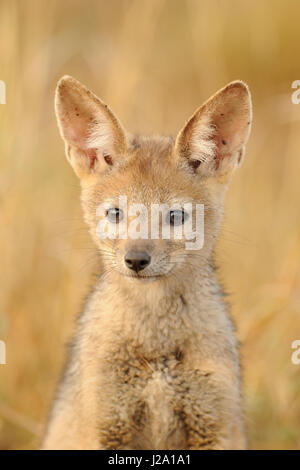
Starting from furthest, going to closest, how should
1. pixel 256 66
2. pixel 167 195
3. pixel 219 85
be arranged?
pixel 256 66, pixel 219 85, pixel 167 195

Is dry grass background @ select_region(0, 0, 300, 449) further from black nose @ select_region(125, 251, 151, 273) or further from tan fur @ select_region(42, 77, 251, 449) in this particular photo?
black nose @ select_region(125, 251, 151, 273)

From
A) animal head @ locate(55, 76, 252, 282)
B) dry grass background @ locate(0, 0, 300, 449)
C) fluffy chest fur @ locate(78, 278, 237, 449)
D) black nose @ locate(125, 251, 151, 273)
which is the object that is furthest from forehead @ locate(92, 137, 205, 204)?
dry grass background @ locate(0, 0, 300, 449)

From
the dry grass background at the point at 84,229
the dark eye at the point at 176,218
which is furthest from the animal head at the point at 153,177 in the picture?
the dry grass background at the point at 84,229

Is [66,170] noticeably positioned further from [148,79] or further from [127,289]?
[127,289]

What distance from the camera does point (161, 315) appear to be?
12.1 feet

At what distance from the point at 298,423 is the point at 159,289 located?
1.74 meters

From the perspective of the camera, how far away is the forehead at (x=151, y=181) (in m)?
3.55

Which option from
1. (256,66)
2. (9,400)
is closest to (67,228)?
(9,400)

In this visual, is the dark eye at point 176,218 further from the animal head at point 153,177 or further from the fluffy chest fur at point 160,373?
the fluffy chest fur at point 160,373

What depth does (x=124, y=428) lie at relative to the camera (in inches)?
145

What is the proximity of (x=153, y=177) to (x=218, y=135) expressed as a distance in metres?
0.37

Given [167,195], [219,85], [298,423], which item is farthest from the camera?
[219,85]

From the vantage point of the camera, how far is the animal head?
3.47 m

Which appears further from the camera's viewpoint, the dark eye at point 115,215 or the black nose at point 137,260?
the dark eye at point 115,215
